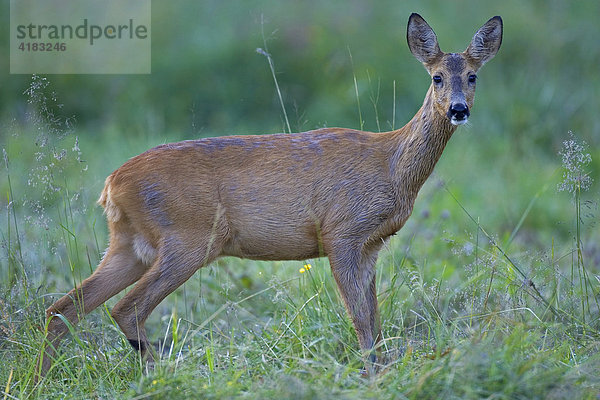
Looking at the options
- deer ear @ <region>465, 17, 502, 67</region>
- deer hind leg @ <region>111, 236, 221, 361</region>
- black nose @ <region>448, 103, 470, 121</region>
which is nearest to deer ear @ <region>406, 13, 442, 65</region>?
deer ear @ <region>465, 17, 502, 67</region>

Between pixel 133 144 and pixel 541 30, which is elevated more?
pixel 541 30

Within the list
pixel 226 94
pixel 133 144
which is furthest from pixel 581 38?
pixel 133 144

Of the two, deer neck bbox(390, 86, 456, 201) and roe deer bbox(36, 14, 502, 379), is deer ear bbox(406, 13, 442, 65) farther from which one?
deer neck bbox(390, 86, 456, 201)

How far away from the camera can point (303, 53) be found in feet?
42.0

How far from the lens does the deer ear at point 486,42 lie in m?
6.04

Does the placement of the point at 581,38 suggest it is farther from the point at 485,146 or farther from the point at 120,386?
the point at 120,386

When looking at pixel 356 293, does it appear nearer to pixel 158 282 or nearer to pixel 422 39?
pixel 158 282

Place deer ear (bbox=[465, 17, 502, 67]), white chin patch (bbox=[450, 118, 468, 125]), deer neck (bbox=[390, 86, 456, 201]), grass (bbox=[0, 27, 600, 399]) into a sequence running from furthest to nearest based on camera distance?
deer ear (bbox=[465, 17, 502, 67]), deer neck (bbox=[390, 86, 456, 201]), white chin patch (bbox=[450, 118, 468, 125]), grass (bbox=[0, 27, 600, 399])

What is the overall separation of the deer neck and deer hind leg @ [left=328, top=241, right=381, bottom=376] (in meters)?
0.54

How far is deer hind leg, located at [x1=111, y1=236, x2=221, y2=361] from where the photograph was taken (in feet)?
18.1

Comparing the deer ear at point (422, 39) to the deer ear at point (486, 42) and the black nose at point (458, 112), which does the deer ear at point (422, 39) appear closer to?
the deer ear at point (486, 42)

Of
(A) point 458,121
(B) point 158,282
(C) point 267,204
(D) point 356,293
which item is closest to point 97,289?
(B) point 158,282

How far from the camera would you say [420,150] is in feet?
19.3

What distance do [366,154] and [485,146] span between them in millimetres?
5945
